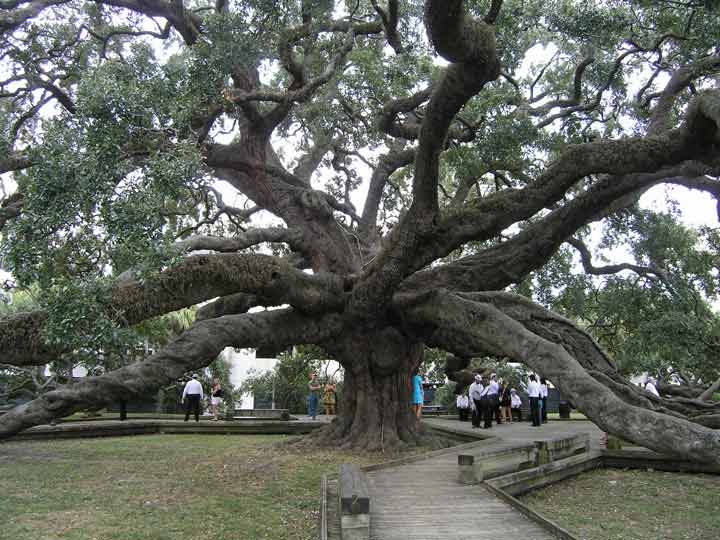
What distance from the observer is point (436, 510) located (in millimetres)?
6531

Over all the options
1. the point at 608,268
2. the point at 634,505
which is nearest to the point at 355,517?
the point at 634,505

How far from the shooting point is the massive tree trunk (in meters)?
12.0

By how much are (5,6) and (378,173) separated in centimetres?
773

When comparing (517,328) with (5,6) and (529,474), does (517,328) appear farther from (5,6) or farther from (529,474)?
(5,6)

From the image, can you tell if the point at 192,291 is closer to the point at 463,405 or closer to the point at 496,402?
the point at 496,402

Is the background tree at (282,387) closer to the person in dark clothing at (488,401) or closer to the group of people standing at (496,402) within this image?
the group of people standing at (496,402)

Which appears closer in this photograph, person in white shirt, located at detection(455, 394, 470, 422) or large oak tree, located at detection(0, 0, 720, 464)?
large oak tree, located at detection(0, 0, 720, 464)

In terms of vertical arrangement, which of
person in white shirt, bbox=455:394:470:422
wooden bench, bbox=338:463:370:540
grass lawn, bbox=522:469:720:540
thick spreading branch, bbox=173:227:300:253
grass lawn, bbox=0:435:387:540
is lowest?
grass lawn, bbox=522:469:720:540

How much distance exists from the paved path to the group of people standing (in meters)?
6.66

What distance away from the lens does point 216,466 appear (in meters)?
9.94

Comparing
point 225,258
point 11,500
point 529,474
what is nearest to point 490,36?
point 225,258

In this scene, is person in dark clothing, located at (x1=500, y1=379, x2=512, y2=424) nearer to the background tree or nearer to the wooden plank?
the background tree

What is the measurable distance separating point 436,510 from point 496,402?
1075 cm

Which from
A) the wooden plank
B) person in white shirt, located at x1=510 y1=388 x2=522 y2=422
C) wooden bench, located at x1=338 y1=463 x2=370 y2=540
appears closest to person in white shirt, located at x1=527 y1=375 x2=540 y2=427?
person in white shirt, located at x1=510 y1=388 x2=522 y2=422
